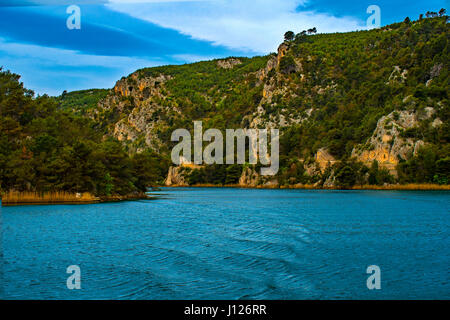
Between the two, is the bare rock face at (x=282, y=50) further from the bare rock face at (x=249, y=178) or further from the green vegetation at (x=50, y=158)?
the green vegetation at (x=50, y=158)

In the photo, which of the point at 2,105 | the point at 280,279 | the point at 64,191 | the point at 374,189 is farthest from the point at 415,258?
the point at 374,189

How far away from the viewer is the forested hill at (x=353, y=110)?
96375 mm

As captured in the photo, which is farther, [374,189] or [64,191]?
[374,189]

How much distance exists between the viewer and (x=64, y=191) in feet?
179

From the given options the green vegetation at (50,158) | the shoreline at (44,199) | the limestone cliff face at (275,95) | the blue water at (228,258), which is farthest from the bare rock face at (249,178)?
the blue water at (228,258)

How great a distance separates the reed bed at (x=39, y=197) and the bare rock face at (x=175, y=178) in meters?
111

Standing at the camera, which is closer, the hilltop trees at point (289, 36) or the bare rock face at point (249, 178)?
the bare rock face at point (249, 178)

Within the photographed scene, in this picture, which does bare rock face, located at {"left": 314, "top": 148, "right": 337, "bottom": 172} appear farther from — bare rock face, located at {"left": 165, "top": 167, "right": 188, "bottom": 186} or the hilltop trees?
the hilltop trees

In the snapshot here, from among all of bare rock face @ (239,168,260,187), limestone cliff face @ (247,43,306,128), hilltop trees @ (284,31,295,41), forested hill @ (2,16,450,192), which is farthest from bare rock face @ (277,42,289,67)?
bare rock face @ (239,168,260,187)

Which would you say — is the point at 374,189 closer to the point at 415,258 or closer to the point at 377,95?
the point at 377,95

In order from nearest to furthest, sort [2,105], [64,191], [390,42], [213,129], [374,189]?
[64,191] < [2,105] < [374,189] < [390,42] < [213,129]

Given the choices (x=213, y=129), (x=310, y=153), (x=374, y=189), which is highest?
(x=213, y=129)

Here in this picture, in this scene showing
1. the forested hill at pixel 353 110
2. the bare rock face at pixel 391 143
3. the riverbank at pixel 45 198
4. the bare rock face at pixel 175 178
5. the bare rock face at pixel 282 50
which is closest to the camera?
the riverbank at pixel 45 198
